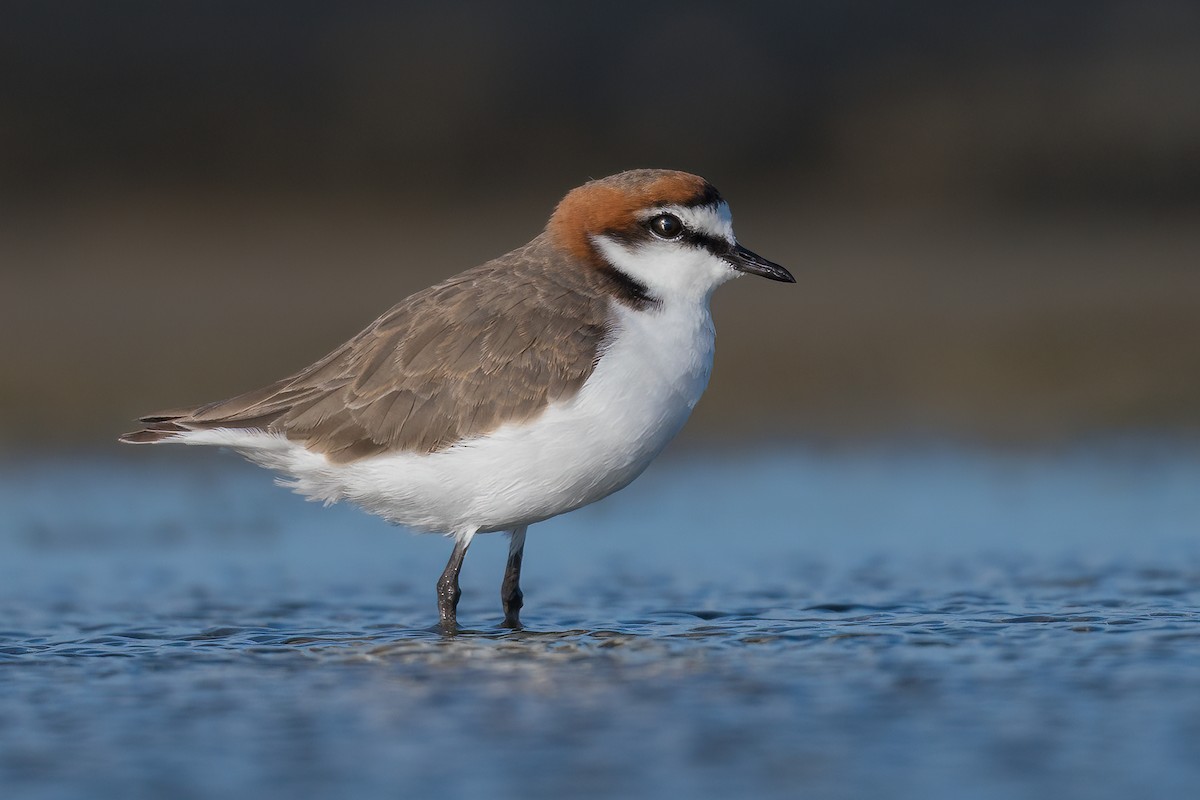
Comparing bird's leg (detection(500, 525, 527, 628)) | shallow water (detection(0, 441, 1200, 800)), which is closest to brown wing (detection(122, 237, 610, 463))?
bird's leg (detection(500, 525, 527, 628))

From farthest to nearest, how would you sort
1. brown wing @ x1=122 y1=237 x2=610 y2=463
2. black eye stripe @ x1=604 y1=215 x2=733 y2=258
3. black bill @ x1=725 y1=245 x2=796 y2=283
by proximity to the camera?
black bill @ x1=725 y1=245 x2=796 y2=283 < black eye stripe @ x1=604 y1=215 x2=733 y2=258 < brown wing @ x1=122 y1=237 x2=610 y2=463

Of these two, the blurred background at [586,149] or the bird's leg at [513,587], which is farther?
the blurred background at [586,149]

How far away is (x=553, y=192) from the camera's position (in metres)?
21.7

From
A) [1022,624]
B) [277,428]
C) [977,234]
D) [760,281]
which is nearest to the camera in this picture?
[1022,624]

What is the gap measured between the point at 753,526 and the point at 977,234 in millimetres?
11190

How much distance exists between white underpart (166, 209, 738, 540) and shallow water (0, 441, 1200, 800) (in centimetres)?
63

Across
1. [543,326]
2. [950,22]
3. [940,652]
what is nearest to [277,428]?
[543,326]

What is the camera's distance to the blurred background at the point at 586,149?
1950cm

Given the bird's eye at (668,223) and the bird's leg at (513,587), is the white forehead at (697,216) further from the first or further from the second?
the bird's leg at (513,587)

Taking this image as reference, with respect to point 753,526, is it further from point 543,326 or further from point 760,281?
point 760,281

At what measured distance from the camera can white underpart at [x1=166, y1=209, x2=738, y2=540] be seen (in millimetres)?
8312

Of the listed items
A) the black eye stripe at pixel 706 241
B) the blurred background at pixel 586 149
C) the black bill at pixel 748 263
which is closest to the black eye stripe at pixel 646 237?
the black eye stripe at pixel 706 241

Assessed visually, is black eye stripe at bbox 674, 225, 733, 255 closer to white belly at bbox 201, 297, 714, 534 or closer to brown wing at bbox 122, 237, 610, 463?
white belly at bbox 201, 297, 714, 534

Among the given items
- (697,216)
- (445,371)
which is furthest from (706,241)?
(445,371)
